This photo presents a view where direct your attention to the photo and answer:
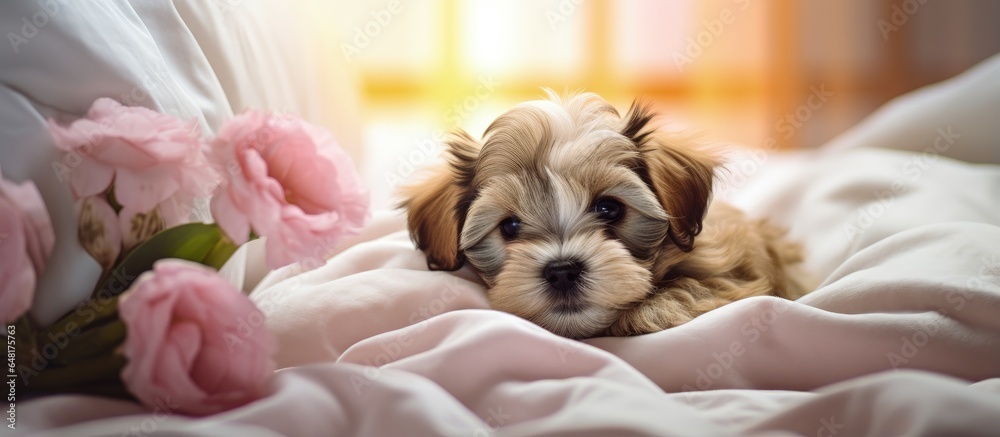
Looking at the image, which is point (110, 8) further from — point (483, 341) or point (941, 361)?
point (941, 361)

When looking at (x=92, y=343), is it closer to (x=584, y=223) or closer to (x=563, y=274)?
(x=563, y=274)

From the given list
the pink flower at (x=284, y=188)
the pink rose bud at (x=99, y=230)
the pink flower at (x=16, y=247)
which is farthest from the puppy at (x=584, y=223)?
the pink flower at (x=16, y=247)

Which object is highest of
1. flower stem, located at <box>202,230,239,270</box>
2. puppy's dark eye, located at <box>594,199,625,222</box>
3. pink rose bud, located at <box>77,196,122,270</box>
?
pink rose bud, located at <box>77,196,122,270</box>

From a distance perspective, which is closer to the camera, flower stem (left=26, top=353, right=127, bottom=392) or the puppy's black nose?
flower stem (left=26, top=353, right=127, bottom=392)

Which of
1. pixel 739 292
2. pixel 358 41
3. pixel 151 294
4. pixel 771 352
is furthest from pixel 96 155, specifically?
pixel 358 41

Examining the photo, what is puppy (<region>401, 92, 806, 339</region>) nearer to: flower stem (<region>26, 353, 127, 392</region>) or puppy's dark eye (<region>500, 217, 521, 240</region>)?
puppy's dark eye (<region>500, 217, 521, 240</region>)

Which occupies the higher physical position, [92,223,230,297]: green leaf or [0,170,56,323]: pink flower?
[0,170,56,323]: pink flower

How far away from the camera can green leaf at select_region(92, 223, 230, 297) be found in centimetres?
128

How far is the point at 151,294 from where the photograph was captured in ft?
3.44

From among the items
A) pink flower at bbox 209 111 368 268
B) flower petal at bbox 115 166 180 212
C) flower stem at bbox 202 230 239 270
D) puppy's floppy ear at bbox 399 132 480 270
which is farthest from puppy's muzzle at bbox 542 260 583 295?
flower petal at bbox 115 166 180 212

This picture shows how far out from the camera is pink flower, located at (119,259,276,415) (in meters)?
1.05

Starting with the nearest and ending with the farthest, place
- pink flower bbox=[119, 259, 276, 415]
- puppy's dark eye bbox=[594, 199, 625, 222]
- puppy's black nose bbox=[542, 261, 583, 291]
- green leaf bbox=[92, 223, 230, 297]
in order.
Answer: pink flower bbox=[119, 259, 276, 415] → green leaf bbox=[92, 223, 230, 297] → puppy's black nose bbox=[542, 261, 583, 291] → puppy's dark eye bbox=[594, 199, 625, 222]

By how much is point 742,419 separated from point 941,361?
0.53m

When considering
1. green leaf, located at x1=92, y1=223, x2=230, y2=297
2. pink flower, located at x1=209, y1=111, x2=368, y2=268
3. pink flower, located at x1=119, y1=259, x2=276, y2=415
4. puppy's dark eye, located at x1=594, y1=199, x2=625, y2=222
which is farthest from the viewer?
puppy's dark eye, located at x1=594, y1=199, x2=625, y2=222
